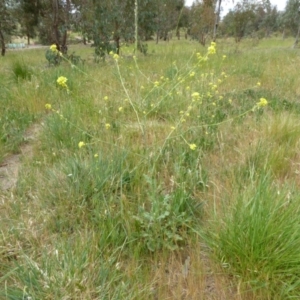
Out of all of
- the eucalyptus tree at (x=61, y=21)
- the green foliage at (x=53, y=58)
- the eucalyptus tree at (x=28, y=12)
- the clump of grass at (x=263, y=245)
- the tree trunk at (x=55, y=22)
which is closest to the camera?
the clump of grass at (x=263, y=245)

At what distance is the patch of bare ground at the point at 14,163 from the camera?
1.85 m

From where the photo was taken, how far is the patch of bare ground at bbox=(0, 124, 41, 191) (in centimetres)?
185

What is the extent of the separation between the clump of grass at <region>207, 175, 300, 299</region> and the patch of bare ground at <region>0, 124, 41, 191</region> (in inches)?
58.3

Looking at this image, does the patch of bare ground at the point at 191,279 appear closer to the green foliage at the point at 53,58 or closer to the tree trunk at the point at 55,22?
the green foliage at the point at 53,58

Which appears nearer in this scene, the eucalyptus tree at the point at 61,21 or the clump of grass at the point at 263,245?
the clump of grass at the point at 263,245

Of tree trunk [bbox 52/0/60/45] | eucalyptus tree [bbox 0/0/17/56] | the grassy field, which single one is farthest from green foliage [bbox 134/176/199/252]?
eucalyptus tree [bbox 0/0/17/56]

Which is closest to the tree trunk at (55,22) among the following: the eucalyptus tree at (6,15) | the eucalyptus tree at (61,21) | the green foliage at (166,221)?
the eucalyptus tree at (61,21)

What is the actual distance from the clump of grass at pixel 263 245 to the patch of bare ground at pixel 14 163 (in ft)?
4.85

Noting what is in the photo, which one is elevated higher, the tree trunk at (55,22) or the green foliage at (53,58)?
the tree trunk at (55,22)

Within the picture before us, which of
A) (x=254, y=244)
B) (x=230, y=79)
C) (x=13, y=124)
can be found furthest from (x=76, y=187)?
(x=230, y=79)

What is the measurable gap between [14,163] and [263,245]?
2048 mm

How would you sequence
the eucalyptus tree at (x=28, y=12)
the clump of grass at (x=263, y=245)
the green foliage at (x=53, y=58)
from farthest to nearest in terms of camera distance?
1. the eucalyptus tree at (x=28, y=12)
2. the green foliage at (x=53, y=58)
3. the clump of grass at (x=263, y=245)

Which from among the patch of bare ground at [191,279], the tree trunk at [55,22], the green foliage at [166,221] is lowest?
the patch of bare ground at [191,279]

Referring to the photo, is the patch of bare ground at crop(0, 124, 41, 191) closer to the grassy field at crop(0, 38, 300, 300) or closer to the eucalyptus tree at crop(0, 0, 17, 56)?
the grassy field at crop(0, 38, 300, 300)
